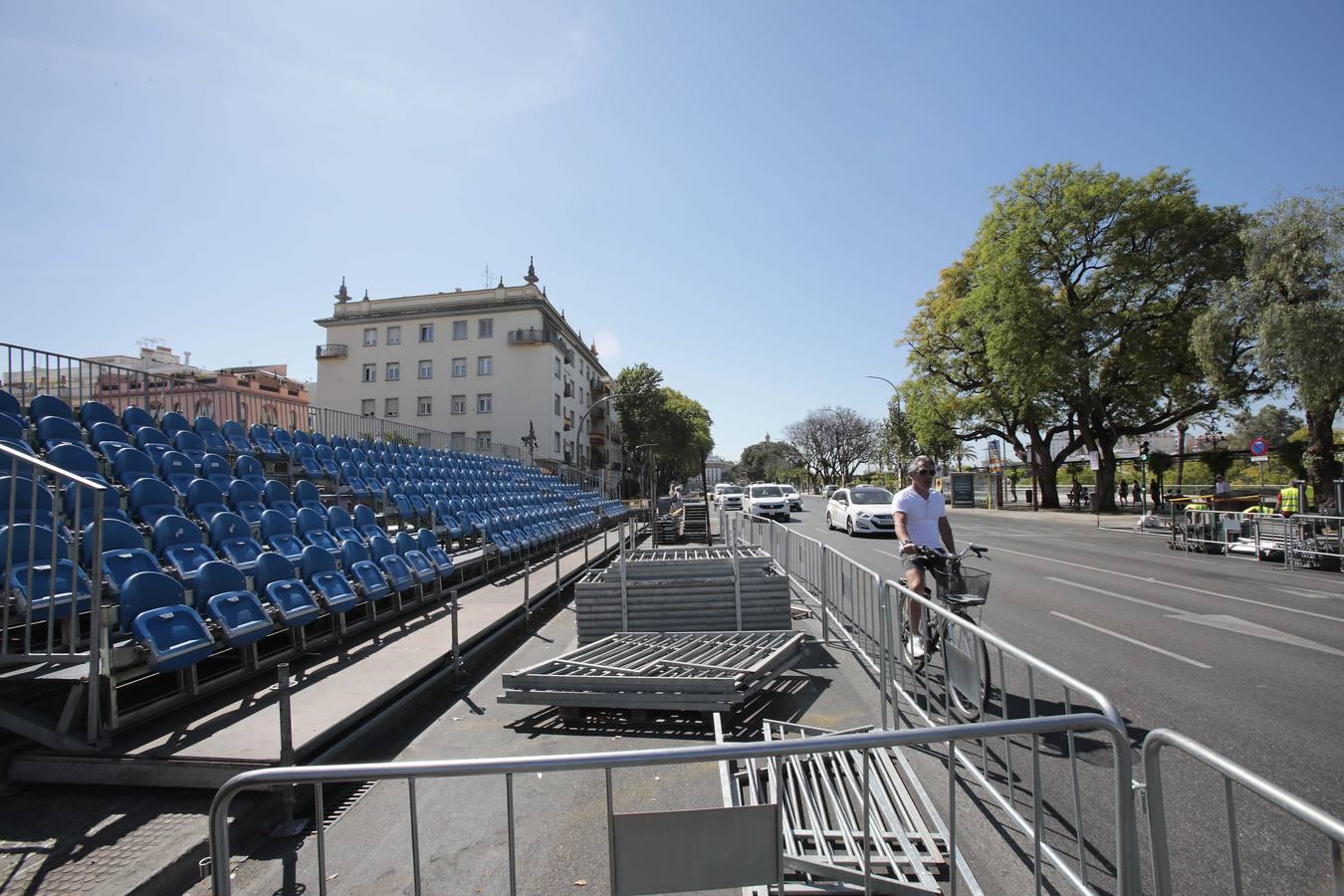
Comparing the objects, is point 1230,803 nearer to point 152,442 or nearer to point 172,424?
point 152,442

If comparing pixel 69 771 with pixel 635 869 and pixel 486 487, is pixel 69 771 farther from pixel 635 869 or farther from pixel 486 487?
pixel 486 487

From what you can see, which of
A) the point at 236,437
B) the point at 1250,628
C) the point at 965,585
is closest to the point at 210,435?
the point at 236,437

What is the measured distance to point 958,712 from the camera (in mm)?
4035

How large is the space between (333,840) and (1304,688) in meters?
7.25

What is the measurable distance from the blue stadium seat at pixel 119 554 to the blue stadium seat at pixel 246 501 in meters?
2.09

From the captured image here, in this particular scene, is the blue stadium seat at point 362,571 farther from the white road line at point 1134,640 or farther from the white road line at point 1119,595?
the white road line at point 1119,595

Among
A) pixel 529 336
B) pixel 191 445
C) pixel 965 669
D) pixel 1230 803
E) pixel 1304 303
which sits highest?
pixel 529 336

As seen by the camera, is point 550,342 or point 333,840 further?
point 550,342

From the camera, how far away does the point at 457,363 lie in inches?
1895

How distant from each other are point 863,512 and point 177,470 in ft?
57.2

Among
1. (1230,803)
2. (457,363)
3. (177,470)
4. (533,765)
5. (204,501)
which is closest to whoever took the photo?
(1230,803)

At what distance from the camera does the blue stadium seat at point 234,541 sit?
607cm

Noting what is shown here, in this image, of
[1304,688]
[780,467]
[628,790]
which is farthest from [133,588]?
[780,467]

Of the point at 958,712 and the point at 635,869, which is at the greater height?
the point at 635,869
